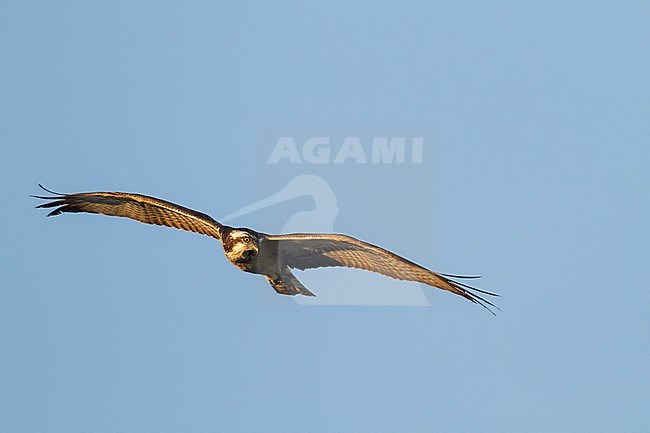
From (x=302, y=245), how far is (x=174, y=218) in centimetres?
229

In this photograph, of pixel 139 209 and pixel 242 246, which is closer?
pixel 242 246

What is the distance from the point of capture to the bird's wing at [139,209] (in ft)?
61.9

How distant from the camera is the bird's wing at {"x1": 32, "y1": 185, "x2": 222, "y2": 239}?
18875 millimetres

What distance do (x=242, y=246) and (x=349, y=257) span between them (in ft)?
5.28

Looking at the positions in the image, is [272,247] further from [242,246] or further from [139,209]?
[139,209]

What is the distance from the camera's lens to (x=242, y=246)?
1792cm

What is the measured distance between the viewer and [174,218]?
19.5 metres

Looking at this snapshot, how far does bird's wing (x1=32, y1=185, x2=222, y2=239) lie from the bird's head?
0.71 meters

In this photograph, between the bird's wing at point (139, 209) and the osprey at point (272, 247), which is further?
the bird's wing at point (139, 209)

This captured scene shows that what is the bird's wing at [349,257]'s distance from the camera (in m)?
16.9

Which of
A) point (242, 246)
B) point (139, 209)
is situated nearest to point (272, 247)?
point (242, 246)

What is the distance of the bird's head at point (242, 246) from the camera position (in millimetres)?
17922

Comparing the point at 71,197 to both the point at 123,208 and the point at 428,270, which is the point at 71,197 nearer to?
the point at 123,208

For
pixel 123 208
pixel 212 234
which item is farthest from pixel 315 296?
pixel 123 208
